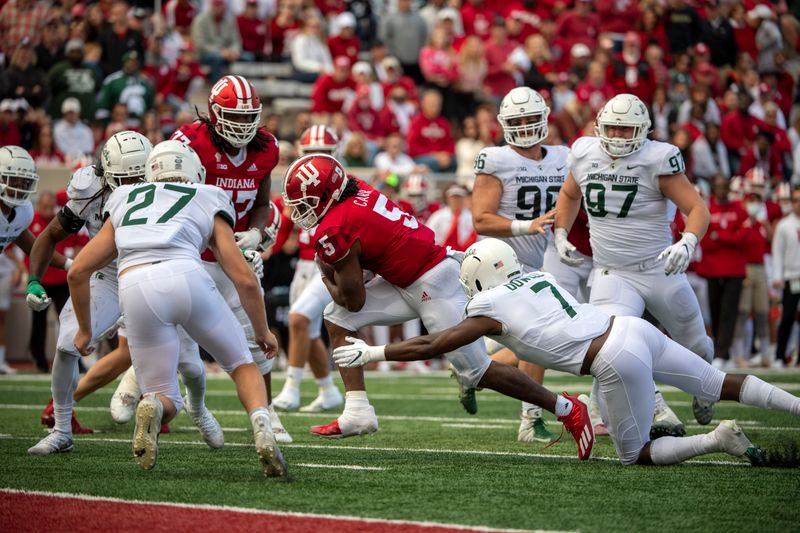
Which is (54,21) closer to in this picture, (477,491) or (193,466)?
(193,466)

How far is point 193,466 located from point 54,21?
1055cm

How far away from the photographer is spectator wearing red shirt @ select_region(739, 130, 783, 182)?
17.0 meters

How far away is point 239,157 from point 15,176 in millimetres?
1316

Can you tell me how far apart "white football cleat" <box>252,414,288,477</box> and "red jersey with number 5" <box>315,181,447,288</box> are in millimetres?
1349

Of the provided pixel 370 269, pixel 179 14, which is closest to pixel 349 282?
pixel 370 269

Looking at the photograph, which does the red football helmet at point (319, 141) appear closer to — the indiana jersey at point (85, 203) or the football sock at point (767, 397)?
the indiana jersey at point (85, 203)

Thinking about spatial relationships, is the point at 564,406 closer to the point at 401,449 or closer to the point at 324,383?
the point at 401,449

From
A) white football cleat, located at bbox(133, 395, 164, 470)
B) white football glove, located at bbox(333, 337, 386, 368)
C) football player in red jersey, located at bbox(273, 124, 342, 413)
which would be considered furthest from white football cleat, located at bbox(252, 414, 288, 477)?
football player in red jersey, located at bbox(273, 124, 342, 413)

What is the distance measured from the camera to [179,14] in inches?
651

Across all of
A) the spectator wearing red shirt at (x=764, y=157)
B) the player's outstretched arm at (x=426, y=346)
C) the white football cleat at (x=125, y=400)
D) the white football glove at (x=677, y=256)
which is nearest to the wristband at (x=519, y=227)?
the white football glove at (x=677, y=256)

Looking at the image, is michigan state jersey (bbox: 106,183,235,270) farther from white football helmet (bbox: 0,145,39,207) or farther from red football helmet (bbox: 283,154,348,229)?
white football helmet (bbox: 0,145,39,207)

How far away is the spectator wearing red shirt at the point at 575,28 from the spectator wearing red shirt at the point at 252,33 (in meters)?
4.57

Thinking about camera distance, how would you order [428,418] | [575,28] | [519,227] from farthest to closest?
[575,28], [428,418], [519,227]

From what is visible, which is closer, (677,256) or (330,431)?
(677,256)
